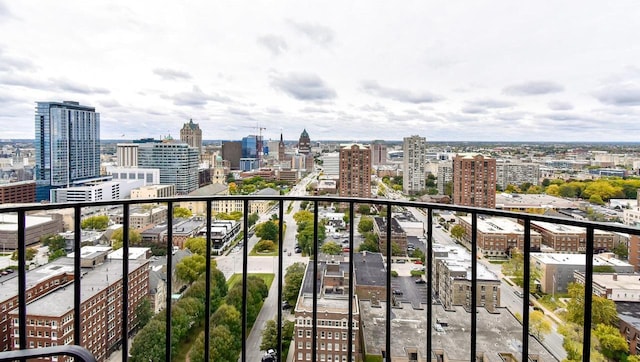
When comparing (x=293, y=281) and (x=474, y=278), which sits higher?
(x=474, y=278)

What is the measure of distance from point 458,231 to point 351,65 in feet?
45.6

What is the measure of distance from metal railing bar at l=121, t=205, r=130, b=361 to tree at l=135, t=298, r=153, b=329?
0.08 m

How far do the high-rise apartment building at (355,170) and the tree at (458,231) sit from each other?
1418cm

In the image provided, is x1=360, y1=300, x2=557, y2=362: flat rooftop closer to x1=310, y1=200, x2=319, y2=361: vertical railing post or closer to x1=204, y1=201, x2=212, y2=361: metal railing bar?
x1=310, y1=200, x2=319, y2=361: vertical railing post

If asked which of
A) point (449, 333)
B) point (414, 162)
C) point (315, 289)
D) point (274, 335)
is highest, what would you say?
point (414, 162)

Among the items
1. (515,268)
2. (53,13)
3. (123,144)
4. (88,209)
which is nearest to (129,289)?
(88,209)

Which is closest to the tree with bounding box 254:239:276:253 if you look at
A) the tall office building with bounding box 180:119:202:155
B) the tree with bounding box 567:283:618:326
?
the tree with bounding box 567:283:618:326

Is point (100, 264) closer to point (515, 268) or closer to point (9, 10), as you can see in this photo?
point (515, 268)

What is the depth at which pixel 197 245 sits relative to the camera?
180 centimetres

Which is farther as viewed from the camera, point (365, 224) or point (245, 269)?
point (365, 224)

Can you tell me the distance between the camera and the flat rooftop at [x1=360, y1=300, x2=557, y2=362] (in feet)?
5.81

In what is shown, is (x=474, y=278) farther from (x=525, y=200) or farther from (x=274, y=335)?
(x=525, y=200)

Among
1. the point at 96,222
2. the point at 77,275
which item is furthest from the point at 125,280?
the point at 96,222

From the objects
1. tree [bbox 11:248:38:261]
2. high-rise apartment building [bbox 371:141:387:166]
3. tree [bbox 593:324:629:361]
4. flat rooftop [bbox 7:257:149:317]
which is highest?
high-rise apartment building [bbox 371:141:387:166]
